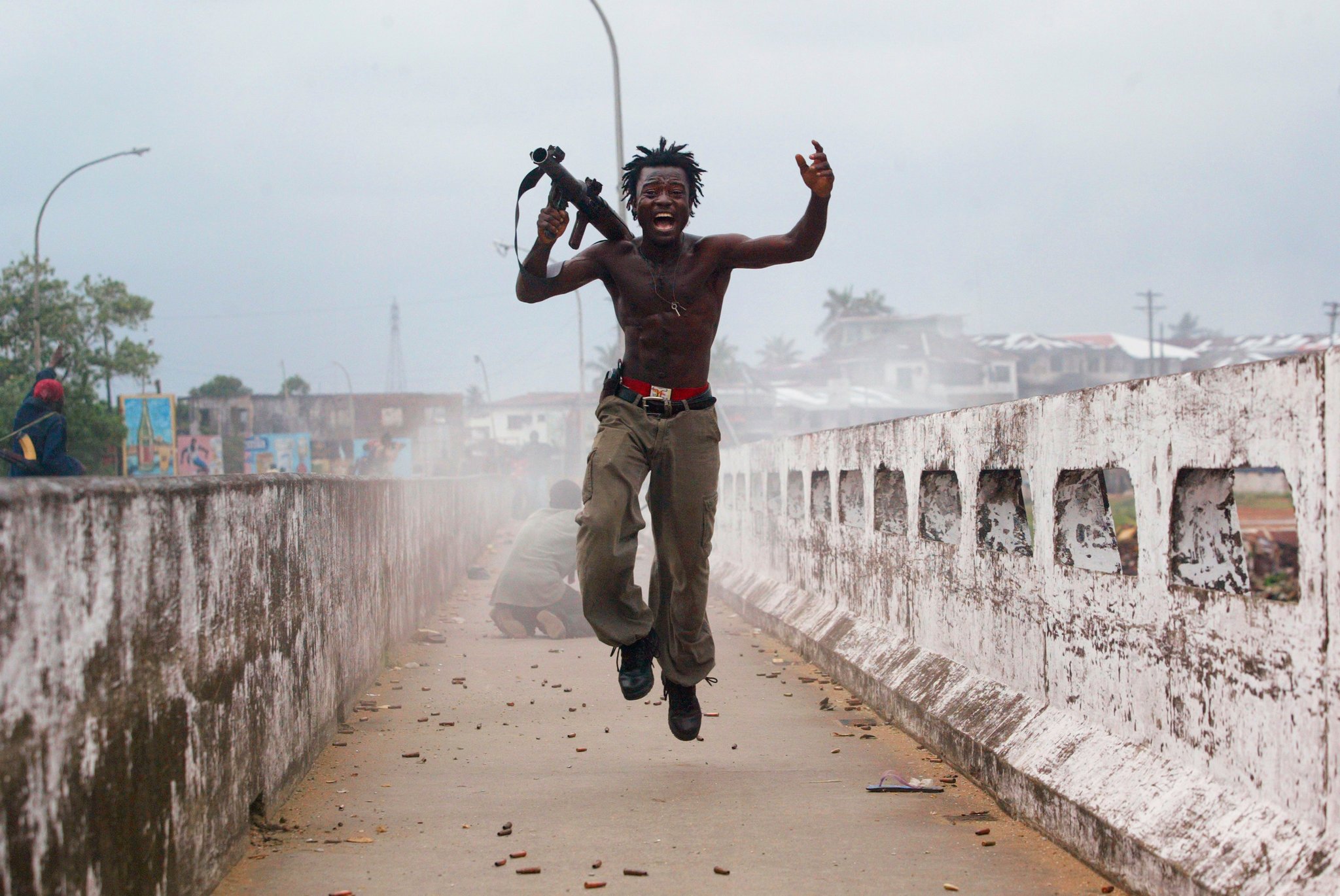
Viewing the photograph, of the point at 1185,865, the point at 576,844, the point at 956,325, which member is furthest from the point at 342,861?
the point at 956,325

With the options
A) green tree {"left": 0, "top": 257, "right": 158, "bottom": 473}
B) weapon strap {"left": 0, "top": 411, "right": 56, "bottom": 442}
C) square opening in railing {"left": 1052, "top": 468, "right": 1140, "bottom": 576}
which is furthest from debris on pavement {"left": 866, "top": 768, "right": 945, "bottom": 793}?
green tree {"left": 0, "top": 257, "right": 158, "bottom": 473}

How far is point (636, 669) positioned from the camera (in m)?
5.32

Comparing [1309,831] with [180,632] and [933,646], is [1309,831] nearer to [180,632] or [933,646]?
[180,632]

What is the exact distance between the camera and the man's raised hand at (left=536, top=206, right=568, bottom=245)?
5023 mm

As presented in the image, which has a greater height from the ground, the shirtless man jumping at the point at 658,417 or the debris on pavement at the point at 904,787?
the shirtless man jumping at the point at 658,417

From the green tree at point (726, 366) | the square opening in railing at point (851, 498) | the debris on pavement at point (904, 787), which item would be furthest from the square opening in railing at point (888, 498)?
the green tree at point (726, 366)

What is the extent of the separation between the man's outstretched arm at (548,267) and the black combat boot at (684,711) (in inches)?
61.1

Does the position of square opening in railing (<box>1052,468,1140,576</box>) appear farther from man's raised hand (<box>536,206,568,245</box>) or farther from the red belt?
man's raised hand (<box>536,206,568,245</box>)

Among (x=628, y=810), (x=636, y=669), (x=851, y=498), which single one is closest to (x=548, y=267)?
(x=636, y=669)

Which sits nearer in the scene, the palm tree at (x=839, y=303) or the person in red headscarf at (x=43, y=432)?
the person in red headscarf at (x=43, y=432)

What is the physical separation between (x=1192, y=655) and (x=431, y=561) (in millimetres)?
9182

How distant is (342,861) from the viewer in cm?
395

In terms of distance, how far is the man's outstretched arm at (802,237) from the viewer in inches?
193

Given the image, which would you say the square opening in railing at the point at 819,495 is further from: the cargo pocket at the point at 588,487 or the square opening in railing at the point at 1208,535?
the square opening in railing at the point at 1208,535
